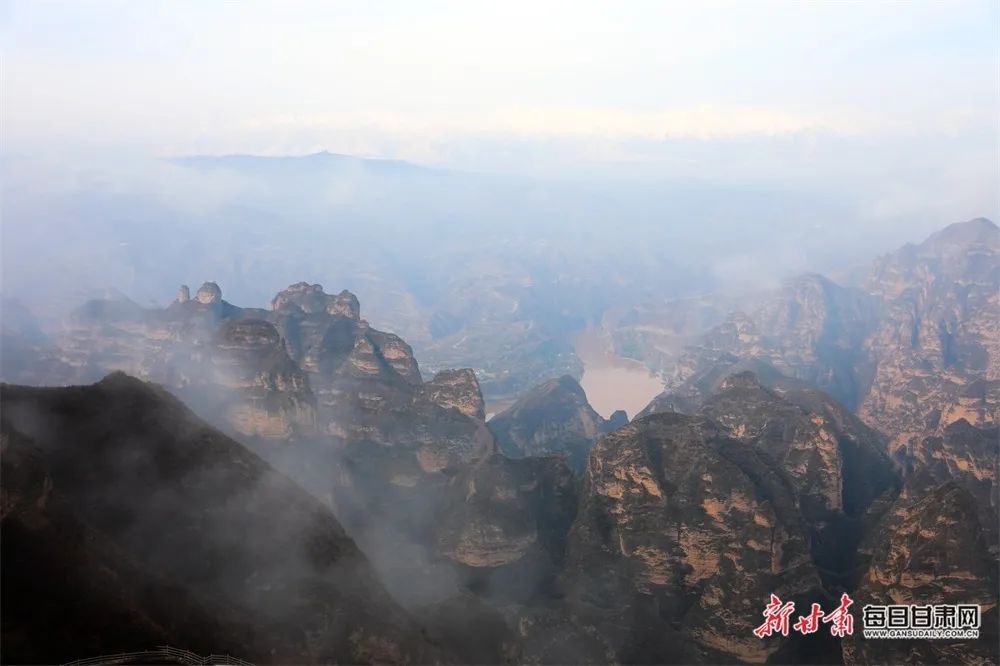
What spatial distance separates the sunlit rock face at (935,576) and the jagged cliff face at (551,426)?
3377cm

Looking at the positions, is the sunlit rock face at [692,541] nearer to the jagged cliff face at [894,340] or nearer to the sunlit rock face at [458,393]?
the sunlit rock face at [458,393]

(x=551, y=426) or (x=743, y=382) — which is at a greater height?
(x=743, y=382)

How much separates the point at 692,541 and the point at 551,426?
37348mm

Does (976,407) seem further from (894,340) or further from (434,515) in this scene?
(434,515)

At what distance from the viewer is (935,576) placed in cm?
3077

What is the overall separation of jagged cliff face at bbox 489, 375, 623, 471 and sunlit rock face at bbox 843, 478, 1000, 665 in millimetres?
33767

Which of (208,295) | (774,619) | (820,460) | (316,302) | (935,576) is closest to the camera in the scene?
(935,576)

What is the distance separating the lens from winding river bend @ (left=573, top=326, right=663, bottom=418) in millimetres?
113125

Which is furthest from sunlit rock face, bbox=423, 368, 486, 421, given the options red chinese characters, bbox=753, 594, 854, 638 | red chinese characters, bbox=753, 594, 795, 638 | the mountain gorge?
red chinese characters, bbox=753, 594, 854, 638

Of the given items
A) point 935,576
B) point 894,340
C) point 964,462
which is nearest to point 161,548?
point 935,576

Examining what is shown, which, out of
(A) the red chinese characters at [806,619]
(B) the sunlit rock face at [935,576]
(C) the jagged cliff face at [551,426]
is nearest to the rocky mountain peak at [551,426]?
(C) the jagged cliff face at [551,426]

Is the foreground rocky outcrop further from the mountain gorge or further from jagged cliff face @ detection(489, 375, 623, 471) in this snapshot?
jagged cliff face @ detection(489, 375, 623, 471)

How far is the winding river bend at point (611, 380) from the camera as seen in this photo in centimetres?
11312

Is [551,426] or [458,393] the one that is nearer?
[458,393]
